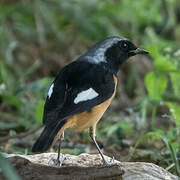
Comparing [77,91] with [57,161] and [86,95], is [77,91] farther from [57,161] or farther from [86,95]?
[57,161]

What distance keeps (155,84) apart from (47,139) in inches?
87.2

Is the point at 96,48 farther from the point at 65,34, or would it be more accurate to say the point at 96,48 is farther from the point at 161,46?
the point at 65,34

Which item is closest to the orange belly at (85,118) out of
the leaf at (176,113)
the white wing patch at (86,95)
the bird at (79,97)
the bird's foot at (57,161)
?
the bird at (79,97)

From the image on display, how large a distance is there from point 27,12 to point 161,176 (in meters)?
5.04

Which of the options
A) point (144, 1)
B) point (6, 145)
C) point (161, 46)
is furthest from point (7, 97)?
point (144, 1)

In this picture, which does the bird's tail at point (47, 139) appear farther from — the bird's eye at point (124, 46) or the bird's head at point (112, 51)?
the bird's eye at point (124, 46)

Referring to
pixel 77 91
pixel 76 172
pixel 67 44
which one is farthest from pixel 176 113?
pixel 67 44

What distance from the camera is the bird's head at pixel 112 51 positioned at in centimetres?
363

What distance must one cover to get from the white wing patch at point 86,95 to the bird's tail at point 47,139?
253mm

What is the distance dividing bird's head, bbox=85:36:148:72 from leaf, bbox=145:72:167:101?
880mm

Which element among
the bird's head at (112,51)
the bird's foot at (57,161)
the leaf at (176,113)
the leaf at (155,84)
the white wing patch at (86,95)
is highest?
the bird's head at (112,51)

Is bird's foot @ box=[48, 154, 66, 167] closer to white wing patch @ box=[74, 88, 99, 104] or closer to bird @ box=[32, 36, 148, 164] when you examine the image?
bird @ box=[32, 36, 148, 164]

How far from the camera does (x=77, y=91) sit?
3.11 metres

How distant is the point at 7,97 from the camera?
212 inches
